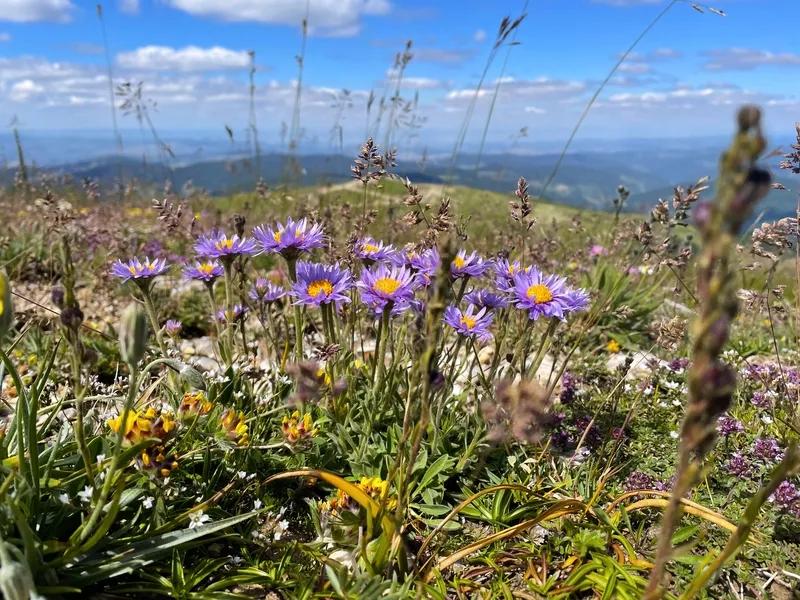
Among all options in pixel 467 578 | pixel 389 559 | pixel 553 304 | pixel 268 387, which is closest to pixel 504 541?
pixel 467 578

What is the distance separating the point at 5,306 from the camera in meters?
1.53

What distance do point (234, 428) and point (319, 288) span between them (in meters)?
0.70

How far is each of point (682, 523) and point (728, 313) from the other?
6.41ft

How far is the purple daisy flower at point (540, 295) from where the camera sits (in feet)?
8.06

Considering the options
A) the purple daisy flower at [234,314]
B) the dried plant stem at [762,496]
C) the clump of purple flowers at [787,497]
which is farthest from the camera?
the purple daisy flower at [234,314]

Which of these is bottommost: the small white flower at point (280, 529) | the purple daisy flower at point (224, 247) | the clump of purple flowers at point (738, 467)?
the small white flower at point (280, 529)

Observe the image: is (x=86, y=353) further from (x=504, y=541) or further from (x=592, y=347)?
(x=592, y=347)

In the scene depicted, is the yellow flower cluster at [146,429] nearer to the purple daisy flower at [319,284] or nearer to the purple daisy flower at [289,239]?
the purple daisy flower at [319,284]

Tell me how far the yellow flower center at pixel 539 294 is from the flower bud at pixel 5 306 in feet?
6.18

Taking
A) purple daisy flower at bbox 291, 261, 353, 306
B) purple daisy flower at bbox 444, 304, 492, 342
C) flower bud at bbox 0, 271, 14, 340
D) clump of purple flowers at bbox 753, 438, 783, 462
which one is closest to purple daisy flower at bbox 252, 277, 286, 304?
purple daisy flower at bbox 291, 261, 353, 306

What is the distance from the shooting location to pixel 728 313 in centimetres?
90

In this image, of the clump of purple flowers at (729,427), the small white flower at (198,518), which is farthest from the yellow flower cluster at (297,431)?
the clump of purple flowers at (729,427)

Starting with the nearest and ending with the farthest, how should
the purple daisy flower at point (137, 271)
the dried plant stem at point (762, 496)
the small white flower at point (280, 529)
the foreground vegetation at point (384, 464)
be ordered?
the dried plant stem at point (762, 496) → the foreground vegetation at point (384, 464) → the small white flower at point (280, 529) → the purple daisy flower at point (137, 271)

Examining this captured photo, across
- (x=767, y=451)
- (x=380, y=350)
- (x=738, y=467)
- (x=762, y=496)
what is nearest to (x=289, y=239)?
(x=380, y=350)
